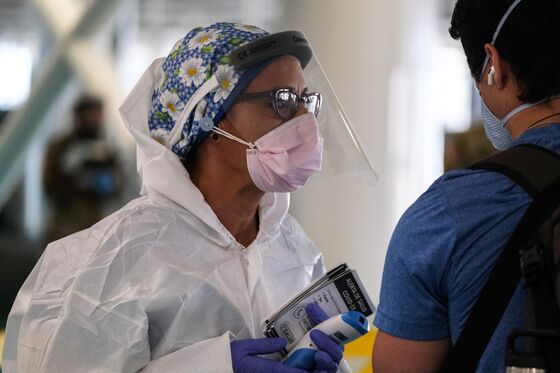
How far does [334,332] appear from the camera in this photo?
2.01 meters

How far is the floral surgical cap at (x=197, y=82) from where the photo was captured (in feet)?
7.20

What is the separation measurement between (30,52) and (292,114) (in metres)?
10.8

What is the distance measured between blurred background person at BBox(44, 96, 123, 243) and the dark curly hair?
4.42m

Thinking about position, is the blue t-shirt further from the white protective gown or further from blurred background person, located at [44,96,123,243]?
blurred background person, located at [44,96,123,243]

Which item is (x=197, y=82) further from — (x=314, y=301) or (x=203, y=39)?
(x=314, y=301)

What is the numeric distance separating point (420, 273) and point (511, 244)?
0.15m

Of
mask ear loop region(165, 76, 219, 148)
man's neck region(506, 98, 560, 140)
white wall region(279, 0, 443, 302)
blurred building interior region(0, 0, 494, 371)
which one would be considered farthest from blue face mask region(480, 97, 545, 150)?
white wall region(279, 0, 443, 302)

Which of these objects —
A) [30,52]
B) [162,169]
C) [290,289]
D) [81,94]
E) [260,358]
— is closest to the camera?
[260,358]

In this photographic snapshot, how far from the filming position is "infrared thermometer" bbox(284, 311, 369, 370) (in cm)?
199

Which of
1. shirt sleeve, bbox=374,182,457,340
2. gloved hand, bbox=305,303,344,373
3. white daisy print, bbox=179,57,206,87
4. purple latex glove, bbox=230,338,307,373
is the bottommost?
gloved hand, bbox=305,303,344,373

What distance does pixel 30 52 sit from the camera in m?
12.4

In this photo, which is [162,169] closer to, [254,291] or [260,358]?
[254,291]

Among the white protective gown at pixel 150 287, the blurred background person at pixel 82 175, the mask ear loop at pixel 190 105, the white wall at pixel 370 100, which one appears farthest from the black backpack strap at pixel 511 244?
the blurred background person at pixel 82 175

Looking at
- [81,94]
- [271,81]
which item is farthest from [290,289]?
[81,94]
